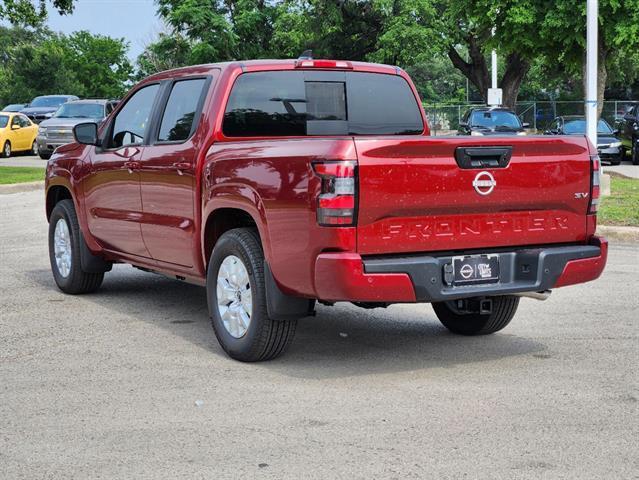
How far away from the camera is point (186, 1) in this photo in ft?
202

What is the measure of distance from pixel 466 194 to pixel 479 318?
5.52 feet

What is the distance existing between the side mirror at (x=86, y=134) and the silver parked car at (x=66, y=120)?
24124mm

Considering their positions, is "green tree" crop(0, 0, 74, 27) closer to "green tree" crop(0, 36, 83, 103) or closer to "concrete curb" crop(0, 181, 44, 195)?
"concrete curb" crop(0, 181, 44, 195)

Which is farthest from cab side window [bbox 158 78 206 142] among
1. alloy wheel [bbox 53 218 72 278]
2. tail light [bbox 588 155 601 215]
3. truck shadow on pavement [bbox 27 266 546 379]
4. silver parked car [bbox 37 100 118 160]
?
silver parked car [bbox 37 100 118 160]

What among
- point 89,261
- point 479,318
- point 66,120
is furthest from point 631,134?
point 479,318

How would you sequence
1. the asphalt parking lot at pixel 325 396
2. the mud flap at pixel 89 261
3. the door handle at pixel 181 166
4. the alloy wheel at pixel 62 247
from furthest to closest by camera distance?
the alloy wheel at pixel 62 247, the mud flap at pixel 89 261, the door handle at pixel 181 166, the asphalt parking lot at pixel 325 396

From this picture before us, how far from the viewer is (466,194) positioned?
6.29m

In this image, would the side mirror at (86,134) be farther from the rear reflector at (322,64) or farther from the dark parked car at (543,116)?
the dark parked car at (543,116)

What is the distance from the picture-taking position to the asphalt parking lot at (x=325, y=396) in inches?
192

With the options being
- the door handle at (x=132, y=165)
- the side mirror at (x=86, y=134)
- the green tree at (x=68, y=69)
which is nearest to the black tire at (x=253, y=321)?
the door handle at (x=132, y=165)

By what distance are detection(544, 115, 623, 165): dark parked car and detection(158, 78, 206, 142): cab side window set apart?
74.1ft

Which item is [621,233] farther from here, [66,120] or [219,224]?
[66,120]

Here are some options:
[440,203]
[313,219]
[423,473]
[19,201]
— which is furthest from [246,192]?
[19,201]

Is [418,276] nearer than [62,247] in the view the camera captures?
Yes
